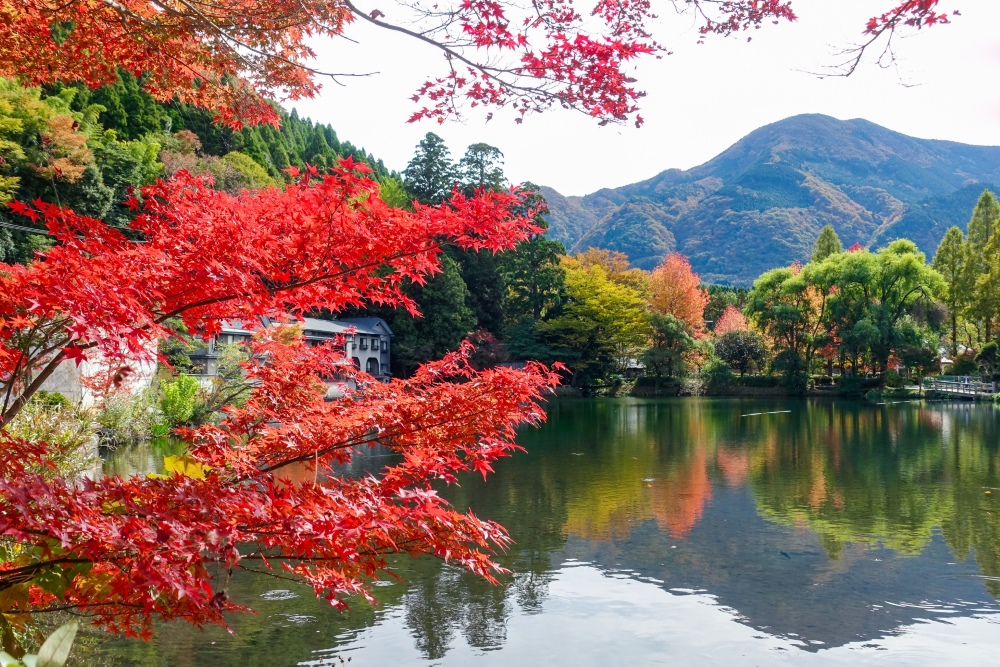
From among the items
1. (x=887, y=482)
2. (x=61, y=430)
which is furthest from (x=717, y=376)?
(x=61, y=430)

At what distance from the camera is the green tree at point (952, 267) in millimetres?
37594

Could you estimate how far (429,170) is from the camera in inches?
1674

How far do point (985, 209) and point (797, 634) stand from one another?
40.0m

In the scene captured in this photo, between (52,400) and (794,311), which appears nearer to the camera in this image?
(52,400)

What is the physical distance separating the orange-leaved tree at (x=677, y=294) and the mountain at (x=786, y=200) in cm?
7287

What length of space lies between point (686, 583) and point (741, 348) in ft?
117

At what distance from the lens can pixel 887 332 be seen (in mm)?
35219

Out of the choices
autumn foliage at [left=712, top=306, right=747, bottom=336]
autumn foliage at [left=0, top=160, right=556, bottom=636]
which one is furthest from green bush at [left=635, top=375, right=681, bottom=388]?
autumn foliage at [left=0, top=160, right=556, bottom=636]

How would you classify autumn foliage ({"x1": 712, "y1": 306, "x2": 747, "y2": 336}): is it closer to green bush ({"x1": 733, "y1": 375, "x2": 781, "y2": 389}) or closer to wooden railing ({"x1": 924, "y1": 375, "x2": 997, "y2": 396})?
green bush ({"x1": 733, "y1": 375, "x2": 781, "y2": 389})

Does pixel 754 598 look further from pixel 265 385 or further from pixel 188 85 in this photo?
pixel 188 85

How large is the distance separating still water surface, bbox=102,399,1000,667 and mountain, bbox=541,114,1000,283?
344ft

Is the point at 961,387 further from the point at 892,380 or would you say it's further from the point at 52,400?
the point at 52,400

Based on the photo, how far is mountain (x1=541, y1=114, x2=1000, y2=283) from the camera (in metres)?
130

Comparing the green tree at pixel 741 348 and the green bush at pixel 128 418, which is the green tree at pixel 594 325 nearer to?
the green tree at pixel 741 348
